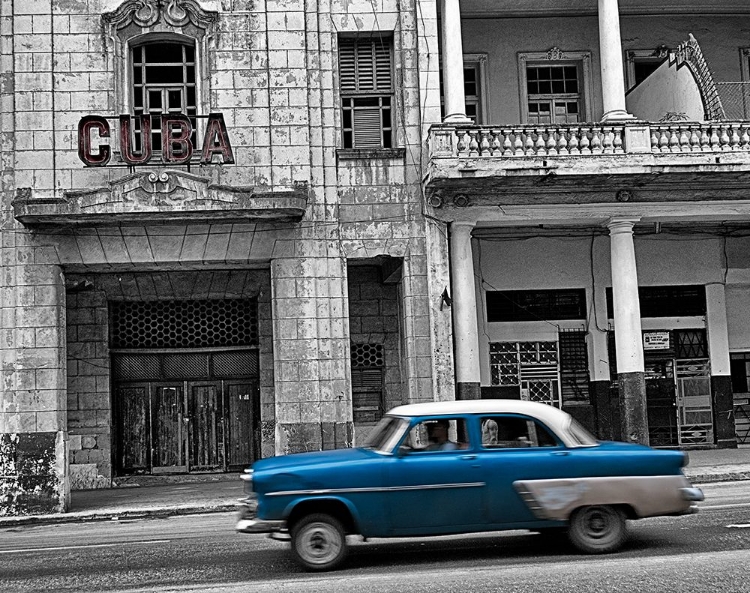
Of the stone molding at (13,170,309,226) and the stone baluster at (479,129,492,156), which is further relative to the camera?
the stone baluster at (479,129,492,156)

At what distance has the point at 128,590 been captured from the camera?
880cm

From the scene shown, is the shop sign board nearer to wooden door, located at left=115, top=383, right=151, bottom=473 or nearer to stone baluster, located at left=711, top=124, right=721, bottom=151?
stone baluster, located at left=711, top=124, right=721, bottom=151

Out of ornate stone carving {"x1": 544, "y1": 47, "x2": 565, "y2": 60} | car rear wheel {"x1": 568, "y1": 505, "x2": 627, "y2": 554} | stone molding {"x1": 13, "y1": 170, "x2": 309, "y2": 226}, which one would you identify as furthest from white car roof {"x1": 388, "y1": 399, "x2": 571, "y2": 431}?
ornate stone carving {"x1": 544, "y1": 47, "x2": 565, "y2": 60}

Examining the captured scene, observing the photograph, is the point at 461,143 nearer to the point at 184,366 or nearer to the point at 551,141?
the point at 551,141

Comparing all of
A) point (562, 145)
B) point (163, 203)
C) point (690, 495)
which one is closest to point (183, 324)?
point (163, 203)

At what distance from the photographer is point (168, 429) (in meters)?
21.2

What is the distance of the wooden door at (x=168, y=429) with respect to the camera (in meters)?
21.1

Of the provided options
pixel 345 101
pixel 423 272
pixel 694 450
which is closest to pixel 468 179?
pixel 423 272

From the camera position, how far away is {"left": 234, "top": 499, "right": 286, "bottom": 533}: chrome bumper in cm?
943

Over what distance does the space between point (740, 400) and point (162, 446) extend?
12.9 meters

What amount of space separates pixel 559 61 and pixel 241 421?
10465 mm

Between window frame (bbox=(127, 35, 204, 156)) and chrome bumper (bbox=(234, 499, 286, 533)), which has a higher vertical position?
window frame (bbox=(127, 35, 204, 156))

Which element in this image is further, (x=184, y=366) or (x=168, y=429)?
(x=184, y=366)

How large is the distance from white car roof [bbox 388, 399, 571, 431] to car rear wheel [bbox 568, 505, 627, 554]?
86 cm
